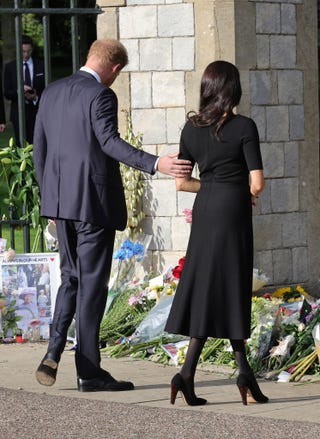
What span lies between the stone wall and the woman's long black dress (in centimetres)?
227

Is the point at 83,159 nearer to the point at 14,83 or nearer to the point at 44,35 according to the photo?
the point at 44,35

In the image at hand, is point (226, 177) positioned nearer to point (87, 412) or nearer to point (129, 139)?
point (87, 412)

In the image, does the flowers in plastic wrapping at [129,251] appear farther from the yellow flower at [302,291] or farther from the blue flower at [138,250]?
the yellow flower at [302,291]

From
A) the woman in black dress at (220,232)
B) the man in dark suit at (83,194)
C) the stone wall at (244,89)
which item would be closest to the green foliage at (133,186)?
the stone wall at (244,89)

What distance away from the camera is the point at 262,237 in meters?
8.66

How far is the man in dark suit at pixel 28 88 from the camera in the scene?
1153 cm

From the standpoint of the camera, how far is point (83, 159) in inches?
261

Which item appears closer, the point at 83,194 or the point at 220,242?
the point at 220,242

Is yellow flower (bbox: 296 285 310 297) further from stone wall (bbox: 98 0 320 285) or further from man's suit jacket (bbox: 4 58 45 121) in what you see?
man's suit jacket (bbox: 4 58 45 121)

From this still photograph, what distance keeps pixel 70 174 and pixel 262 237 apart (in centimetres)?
235

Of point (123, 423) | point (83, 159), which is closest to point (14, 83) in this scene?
point (83, 159)

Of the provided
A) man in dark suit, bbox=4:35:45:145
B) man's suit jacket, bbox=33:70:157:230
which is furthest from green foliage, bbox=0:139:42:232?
man in dark suit, bbox=4:35:45:145

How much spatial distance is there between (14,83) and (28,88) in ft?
3.87

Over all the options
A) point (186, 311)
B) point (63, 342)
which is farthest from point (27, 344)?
point (186, 311)
